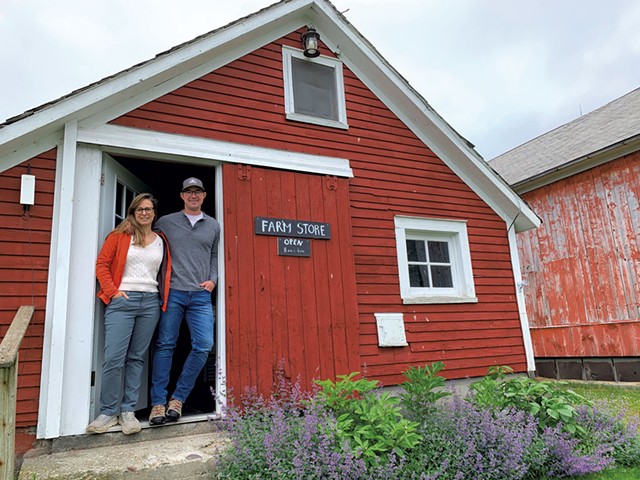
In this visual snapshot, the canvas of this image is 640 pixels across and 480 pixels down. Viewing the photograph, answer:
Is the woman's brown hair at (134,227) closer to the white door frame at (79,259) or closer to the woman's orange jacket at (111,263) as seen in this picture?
the woman's orange jacket at (111,263)

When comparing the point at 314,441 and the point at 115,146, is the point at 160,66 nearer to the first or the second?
the point at 115,146

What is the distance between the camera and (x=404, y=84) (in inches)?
243

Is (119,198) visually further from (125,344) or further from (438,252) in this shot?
(438,252)

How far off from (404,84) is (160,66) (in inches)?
124

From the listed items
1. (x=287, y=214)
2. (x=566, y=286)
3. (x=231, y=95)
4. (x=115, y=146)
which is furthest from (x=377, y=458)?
(x=566, y=286)

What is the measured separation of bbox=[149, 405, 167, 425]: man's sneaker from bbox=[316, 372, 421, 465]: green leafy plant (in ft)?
4.28

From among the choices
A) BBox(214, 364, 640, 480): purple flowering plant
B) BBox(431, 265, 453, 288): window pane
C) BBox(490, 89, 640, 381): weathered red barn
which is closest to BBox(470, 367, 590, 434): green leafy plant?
BBox(214, 364, 640, 480): purple flowering plant

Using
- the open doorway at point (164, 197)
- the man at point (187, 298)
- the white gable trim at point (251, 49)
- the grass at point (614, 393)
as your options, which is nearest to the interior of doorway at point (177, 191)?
the open doorway at point (164, 197)

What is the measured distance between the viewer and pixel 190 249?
4301 mm

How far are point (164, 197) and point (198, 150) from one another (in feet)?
7.06

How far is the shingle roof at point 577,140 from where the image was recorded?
9.24m

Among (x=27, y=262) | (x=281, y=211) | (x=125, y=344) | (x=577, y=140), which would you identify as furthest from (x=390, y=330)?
(x=577, y=140)

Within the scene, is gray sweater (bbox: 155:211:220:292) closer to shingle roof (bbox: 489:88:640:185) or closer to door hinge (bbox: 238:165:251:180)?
door hinge (bbox: 238:165:251:180)

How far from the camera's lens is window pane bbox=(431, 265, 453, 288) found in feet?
20.4
